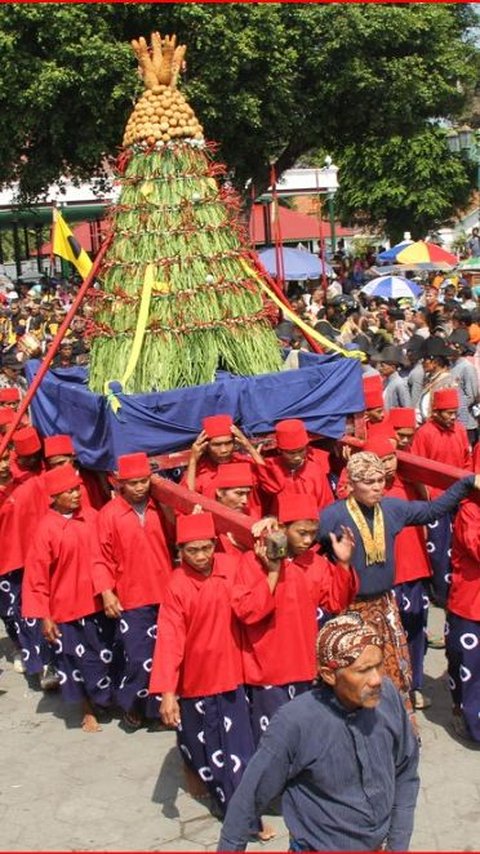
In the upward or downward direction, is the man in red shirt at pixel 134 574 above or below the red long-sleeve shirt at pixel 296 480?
below

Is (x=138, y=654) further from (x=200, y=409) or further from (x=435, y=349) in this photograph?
(x=435, y=349)

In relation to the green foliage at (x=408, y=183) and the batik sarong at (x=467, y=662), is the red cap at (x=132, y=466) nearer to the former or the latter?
the batik sarong at (x=467, y=662)

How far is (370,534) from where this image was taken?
5395 mm

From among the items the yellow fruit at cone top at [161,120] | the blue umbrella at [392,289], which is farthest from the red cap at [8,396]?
the blue umbrella at [392,289]

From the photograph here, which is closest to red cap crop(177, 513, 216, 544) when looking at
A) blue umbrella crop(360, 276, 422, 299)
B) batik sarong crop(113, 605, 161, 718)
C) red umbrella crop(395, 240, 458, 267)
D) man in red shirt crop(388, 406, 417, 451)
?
batik sarong crop(113, 605, 161, 718)

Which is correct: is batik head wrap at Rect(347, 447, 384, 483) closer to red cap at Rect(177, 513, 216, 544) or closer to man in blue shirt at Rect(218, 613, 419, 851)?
red cap at Rect(177, 513, 216, 544)

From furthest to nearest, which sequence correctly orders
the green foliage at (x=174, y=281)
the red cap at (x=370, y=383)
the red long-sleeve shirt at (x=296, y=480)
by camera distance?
the red cap at (x=370, y=383), the green foliage at (x=174, y=281), the red long-sleeve shirt at (x=296, y=480)

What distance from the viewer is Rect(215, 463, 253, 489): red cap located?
588 centimetres

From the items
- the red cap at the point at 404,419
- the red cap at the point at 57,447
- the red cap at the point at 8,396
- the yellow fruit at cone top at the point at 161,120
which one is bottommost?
the red cap at the point at 57,447

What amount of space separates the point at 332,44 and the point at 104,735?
1725 centimetres

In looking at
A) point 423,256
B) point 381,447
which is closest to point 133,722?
point 381,447

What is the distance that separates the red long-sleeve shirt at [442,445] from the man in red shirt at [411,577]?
1320 millimetres

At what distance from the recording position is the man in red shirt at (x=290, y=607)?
16.6ft

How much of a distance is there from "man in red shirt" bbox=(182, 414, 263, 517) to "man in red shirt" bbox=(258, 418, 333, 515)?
9 cm
